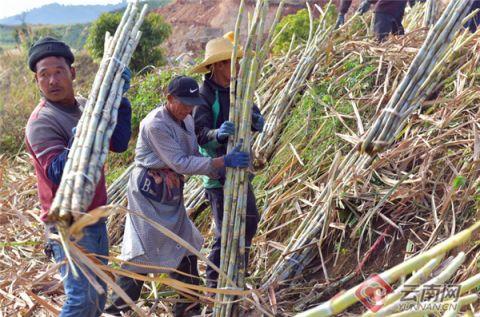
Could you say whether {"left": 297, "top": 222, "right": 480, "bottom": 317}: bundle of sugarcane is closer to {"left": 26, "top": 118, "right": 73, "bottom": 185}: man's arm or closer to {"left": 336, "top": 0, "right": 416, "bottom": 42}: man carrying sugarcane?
{"left": 26, "top": 118, "right": 73, "bottom": 185}: man's arm

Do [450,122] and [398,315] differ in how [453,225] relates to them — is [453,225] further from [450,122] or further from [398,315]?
[398,315]

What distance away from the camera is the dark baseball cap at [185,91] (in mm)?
2896

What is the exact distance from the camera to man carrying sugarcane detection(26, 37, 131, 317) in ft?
7.95

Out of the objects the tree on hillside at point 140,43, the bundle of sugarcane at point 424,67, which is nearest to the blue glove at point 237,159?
the bundle of sugarcane at point 424,67

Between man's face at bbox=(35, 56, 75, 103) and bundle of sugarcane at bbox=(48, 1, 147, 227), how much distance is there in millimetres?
192

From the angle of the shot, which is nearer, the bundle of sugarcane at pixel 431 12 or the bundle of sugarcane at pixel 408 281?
the bundle of sugarcane at pixel 408 281

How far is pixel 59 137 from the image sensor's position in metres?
2.48

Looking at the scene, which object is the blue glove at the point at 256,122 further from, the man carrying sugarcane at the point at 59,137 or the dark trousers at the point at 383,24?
the dark trousers at the point at 383,24

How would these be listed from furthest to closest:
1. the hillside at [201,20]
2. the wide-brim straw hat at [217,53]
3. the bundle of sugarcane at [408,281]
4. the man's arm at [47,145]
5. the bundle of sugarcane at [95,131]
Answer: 1. the hillside at [201,20]
2. the wide-brim straw hat at [217,53]
3. the man's arm at [47,145]
4. the bundle of sugarcane at [95,131]
5. the bundle of sugarcane at [408,281]

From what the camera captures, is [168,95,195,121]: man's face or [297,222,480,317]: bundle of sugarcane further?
[168,95,195,121]: man's face

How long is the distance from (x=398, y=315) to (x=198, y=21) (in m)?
17.7

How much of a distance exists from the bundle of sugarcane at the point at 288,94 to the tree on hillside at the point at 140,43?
19.6 feet

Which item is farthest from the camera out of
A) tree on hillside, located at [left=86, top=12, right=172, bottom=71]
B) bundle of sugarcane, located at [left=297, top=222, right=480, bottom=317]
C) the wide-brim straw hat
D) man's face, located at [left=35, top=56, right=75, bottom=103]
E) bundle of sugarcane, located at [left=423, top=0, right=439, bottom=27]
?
tree on hillside, located at [left=86, top=12, right=172, bottom=71]

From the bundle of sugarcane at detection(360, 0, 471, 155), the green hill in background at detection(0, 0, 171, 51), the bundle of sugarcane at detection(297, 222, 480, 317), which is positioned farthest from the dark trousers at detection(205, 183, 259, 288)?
the green hill in background at detection(0, 0, 171, 51)
